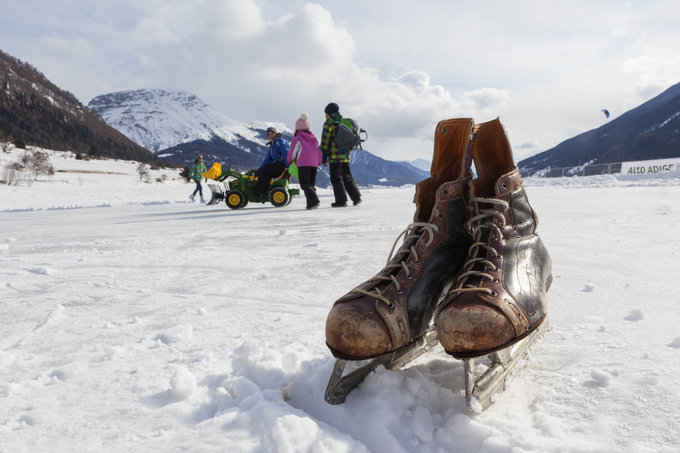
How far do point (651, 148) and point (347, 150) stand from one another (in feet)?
465

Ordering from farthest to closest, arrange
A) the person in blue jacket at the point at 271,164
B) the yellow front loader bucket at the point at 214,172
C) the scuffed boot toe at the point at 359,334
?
the yellow front loader bucket at the point at 214,172 < the person in blue jacket at the point at 271,164 < the scuffed boot toe at the point at 359,334

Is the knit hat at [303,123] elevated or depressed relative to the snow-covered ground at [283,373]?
elevated

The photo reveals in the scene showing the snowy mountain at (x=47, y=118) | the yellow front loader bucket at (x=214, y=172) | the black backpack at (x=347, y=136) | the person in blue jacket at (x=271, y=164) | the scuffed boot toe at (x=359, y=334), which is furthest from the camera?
the snowy mountain at (x=47, y=118)

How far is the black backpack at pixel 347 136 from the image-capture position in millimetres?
6695

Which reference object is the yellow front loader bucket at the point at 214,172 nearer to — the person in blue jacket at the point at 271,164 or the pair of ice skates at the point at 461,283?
the person in blue jacket at the point at 271,164

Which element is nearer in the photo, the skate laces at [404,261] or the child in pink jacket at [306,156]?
the skate laces at [404,261]

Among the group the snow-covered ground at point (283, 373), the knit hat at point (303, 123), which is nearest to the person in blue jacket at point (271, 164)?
the knit hat at point (303, 123)

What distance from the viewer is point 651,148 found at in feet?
384

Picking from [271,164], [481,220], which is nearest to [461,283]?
→ [481,220]

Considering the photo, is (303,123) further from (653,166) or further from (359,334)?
(653,166)

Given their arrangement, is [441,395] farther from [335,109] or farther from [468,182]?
[335,109]

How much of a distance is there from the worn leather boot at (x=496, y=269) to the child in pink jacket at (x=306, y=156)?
18.9ft

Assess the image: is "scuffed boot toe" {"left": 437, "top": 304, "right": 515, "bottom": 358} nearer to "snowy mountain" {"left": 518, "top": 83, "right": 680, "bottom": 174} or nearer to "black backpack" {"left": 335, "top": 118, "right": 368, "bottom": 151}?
"black backpack" {"left": 335, "top": 118, "right": 368, "bottom": 151}

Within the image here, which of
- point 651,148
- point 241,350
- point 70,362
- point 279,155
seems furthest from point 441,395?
point 651,148
